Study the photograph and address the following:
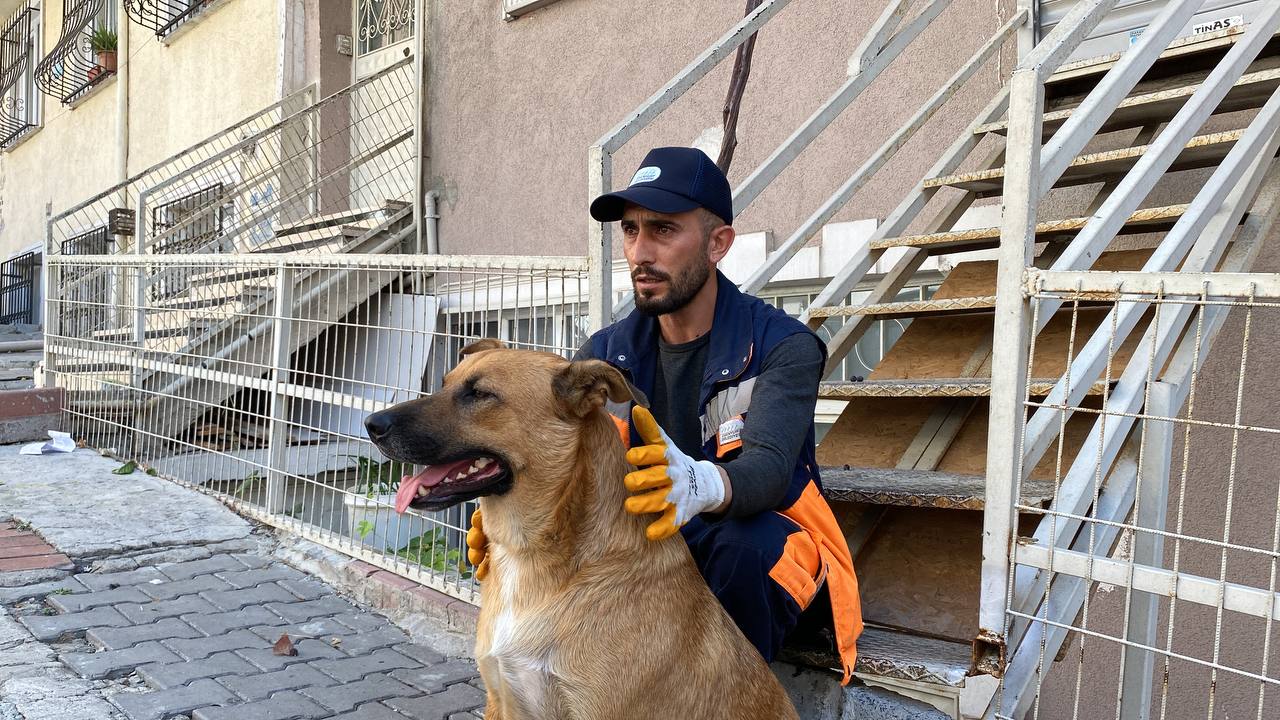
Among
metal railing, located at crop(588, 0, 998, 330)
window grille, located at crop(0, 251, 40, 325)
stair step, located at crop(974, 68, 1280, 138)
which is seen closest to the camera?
metal railing, located at crop(588, 0, 998, 330)

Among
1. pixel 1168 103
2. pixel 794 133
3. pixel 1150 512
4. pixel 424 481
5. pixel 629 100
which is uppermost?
pixel 629 100

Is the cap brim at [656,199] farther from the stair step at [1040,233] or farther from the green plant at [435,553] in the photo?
the green plant at [435,553]

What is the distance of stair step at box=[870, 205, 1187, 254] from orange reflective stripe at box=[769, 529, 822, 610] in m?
1.54

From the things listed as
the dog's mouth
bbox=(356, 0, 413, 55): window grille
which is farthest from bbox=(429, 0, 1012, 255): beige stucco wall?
the dog's mouth

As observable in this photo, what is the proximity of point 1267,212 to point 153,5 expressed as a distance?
42.3 ft

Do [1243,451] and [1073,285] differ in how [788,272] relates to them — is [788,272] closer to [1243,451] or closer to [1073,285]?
[1243,451]

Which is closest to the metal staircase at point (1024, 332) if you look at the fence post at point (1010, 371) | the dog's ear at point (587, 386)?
the fence post at point (1010, 371)

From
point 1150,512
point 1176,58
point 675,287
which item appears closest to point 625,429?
point 675,287

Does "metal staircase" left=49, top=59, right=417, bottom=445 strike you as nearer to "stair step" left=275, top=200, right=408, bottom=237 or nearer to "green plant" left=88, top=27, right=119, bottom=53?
"stair step" left=275, top=200, right=408, bottom=237

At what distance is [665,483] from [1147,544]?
57.8 inches

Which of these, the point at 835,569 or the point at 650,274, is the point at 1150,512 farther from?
the point at 650,274

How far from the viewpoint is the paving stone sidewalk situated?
3.25 meters

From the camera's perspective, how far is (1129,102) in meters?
3.76

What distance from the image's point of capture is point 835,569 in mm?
2551
